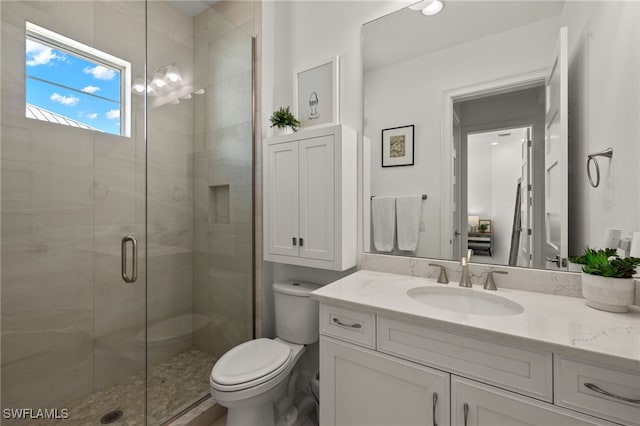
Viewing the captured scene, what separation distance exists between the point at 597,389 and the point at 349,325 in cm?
73

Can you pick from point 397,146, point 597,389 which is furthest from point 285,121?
point 597,389

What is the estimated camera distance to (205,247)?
1882 millimetres

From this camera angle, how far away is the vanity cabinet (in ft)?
2.63

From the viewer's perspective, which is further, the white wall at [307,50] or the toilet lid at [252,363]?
the white wall at [307,50]

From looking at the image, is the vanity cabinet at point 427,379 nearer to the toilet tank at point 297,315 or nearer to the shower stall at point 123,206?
the toilet tank at point 297,315

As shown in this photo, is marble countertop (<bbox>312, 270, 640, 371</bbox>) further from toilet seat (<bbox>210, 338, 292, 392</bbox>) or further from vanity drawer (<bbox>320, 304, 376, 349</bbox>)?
toilet seat (<bbox>210, 338, 292, 392</bbox>)

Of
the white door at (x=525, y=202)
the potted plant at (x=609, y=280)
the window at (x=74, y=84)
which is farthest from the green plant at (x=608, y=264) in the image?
the window at (x=74, y=84)

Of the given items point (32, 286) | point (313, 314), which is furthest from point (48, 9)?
point (313, 314)

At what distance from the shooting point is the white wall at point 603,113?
98cm

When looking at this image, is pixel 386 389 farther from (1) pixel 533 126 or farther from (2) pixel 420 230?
(1) pixel 533 126

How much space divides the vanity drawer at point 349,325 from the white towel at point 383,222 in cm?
57

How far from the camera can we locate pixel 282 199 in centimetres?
171

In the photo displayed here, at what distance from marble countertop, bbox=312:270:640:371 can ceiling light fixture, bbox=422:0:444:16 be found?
1.42 meters

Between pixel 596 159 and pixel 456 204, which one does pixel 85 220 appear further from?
pixel 596 159
